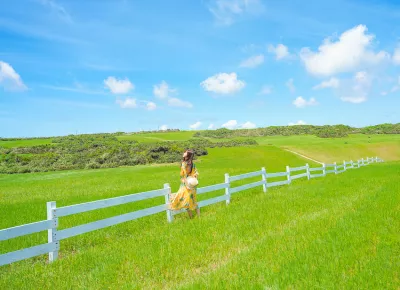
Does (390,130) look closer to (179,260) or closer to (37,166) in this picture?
(37,166)

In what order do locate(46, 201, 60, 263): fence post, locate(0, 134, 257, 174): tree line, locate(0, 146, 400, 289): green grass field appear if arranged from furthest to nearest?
locate(0, 134, 257, 174): tree line, locate(46, 201, 60, 263): fence post, locate(0, 146, 400, 289): green grass field

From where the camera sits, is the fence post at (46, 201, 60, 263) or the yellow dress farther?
the yellow dress

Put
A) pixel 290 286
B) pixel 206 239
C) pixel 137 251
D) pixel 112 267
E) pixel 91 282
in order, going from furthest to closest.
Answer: pixel 206 239, pixel 137 251, pixel 112 267, pixel 91 282, pixel 290 286

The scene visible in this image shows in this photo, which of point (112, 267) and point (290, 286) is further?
point (112, 267)

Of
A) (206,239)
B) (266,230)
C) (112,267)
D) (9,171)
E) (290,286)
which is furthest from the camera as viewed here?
(9,171)

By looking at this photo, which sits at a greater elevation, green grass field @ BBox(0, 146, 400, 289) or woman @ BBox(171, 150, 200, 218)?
woman @ BBox(171, 150, 200, 218)

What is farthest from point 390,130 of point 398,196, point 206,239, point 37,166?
point 206,239

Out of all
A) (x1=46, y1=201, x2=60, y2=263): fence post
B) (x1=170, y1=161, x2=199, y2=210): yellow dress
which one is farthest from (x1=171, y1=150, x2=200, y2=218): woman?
(x1=46, y1=201, x2=60, y2=263): fence post

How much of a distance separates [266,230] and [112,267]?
11.4 ft

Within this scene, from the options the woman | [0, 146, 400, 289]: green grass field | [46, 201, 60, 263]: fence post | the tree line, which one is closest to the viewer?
[0, 146, 400, 289]: green grass field

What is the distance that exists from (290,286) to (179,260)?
211cm

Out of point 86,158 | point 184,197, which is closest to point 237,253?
point 184,197

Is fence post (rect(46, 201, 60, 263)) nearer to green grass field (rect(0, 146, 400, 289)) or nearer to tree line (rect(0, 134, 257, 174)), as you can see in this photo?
green grass field (rect(0, 146, 400, 289))

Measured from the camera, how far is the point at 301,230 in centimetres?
730
